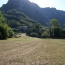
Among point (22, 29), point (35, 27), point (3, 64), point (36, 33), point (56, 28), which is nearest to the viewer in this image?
point (3, 64)

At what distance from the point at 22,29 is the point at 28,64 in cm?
15612

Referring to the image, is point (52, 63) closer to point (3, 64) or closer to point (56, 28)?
point (3, 64)

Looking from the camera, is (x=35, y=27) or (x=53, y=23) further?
(x=35, y=27)

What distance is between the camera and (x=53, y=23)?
122125 millimetres

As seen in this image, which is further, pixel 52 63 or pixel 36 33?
pixel 36 33

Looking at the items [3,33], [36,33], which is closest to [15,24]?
[36,33]

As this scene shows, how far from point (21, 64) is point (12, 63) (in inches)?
39.0

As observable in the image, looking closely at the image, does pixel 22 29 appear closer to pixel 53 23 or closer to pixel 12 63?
pixel 53 23

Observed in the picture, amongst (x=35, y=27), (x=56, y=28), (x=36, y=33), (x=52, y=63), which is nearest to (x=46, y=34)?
(x=56, y=28)

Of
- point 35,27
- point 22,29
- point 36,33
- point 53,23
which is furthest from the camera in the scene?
point 22,29

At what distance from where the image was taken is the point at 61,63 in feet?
62.6

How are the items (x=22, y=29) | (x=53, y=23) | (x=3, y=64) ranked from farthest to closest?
(x=22, y=29)
(x=53, y=23)
(x=3, y=64)

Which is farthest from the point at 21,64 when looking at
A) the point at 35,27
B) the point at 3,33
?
the point at 35,27

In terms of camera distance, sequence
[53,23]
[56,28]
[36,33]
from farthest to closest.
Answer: [36,33]
[53,23]
[56,28]
